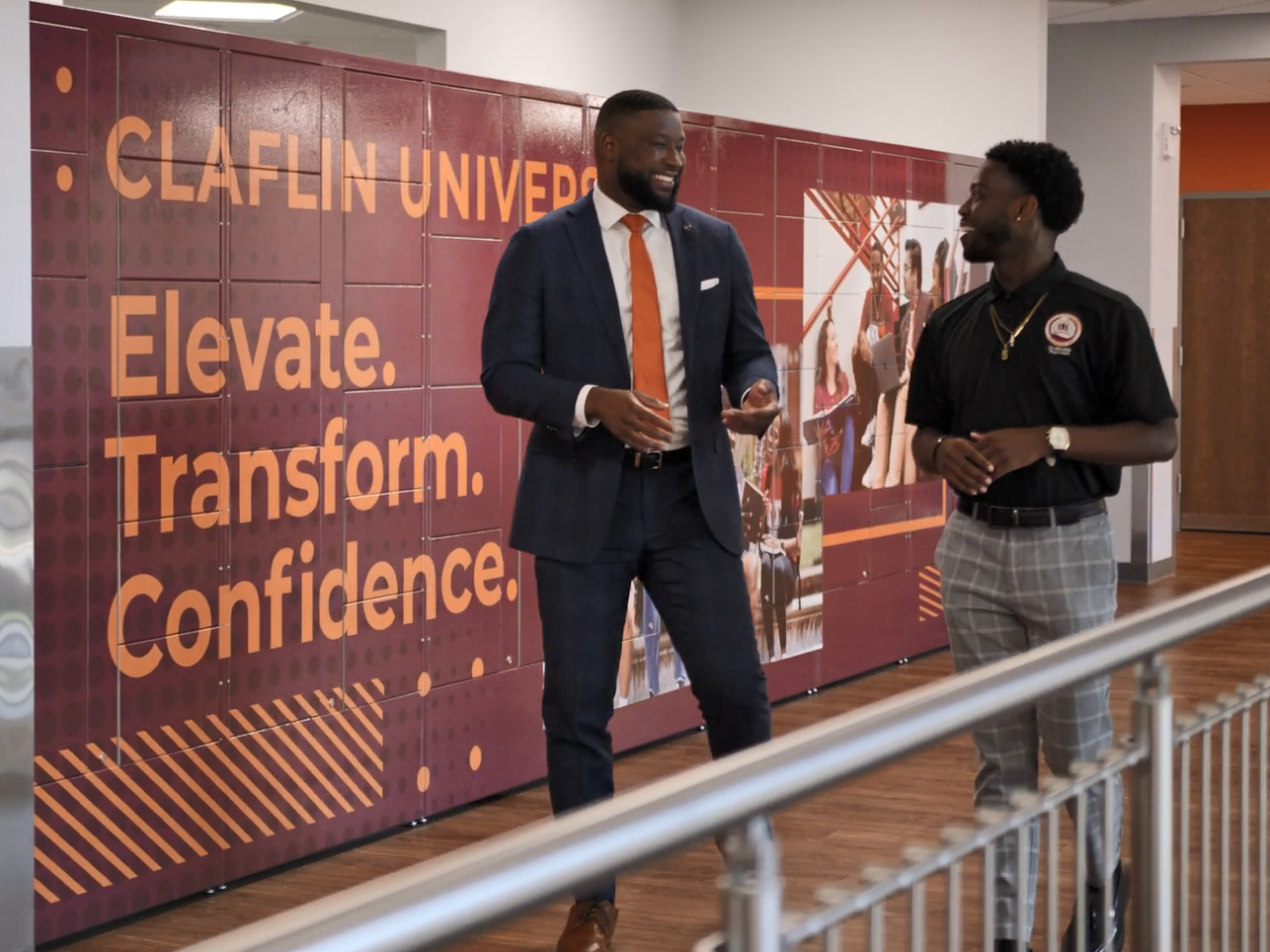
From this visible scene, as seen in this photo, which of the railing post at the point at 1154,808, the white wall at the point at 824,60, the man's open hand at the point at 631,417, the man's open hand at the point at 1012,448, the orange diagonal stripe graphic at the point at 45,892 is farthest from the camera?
the white wall at the point at 824,60

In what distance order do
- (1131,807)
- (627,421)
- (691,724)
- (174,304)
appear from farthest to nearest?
(691,724) < (174,304) < (627,421) < (1131,807)

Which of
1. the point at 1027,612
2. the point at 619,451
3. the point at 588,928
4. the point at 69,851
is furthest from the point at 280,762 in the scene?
the point at 1027,612

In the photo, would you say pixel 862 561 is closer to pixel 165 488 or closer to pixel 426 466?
pixel 426 466

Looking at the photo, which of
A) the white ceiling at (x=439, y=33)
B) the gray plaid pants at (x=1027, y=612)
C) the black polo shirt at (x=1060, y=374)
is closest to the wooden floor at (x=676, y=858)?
the gray plaid pants at (x=1027, y=612)

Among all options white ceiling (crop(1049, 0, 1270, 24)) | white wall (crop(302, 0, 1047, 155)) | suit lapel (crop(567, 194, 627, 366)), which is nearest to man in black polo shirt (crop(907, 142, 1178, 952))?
suit lapel (crop(567, 194, 627, 366))

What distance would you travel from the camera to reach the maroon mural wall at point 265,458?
Answer: 3.57 meters

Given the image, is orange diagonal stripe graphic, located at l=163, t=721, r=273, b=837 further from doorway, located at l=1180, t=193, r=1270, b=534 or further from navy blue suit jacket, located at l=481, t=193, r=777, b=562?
doorway, located at l=1180, t=193, r=1270, b=534

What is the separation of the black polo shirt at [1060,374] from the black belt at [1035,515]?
1 cm

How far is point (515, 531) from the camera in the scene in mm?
3398

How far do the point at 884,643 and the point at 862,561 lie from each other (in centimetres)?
42

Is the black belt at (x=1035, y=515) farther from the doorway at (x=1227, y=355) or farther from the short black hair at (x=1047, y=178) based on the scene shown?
the doorway at (x=1227, y=355)

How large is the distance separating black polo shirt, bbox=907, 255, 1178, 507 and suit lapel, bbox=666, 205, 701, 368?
0.53 metres

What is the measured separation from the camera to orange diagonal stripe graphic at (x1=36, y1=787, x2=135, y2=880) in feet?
11.6

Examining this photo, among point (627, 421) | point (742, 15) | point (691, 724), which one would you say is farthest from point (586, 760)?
point (742, 15)
